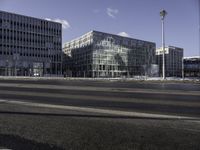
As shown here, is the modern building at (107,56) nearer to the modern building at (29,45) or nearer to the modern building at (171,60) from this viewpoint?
the modern building at (29,45)

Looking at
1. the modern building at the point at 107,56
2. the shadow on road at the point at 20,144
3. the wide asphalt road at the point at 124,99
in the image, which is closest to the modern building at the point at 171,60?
the modern building at the point at 107,56

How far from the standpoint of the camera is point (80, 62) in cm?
13162

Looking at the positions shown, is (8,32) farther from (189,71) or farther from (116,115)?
(116,115)

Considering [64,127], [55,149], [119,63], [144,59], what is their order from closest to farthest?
[55,149] → [64,127] → [119,63] → [144,59]

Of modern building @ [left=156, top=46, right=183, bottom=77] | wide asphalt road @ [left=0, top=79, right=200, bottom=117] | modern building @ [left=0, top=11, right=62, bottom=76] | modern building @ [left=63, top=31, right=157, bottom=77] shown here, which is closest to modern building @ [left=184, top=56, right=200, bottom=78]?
modern building @ [left=63, top=31, right=157, bottom=77]

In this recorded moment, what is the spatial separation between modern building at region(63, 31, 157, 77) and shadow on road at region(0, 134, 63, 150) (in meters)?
105

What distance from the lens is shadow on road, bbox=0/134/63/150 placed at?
5457 millimetres

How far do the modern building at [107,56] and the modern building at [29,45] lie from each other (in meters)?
12.5

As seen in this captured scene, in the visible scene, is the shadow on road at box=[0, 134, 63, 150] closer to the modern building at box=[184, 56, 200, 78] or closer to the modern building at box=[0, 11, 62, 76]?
the modern building at box=[0, 11, 62, 76]

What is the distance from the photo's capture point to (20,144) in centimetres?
570

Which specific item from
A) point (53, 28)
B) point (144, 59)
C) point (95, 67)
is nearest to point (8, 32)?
point (53, 28)

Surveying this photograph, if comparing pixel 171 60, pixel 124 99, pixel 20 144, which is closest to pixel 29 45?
pixel 171 60

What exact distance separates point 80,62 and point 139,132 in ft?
412

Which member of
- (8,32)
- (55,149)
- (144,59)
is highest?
(8,32)
